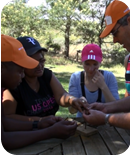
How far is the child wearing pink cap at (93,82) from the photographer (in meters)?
2.42

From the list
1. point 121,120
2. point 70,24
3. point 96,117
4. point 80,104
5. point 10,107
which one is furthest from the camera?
point 70,24

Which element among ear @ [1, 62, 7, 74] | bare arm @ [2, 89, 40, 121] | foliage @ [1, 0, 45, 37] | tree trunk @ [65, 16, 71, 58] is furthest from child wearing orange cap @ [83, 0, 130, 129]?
tree trunk @ [65, 16, 71, 58]

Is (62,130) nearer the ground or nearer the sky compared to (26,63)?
nearer the ground

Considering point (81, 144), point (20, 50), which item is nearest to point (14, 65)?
point (20, 50)

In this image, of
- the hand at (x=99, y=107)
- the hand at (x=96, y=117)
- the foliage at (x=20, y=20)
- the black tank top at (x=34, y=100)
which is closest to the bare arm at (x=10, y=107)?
the black tank top at (x=34, y=100)

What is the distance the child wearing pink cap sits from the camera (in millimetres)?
2424

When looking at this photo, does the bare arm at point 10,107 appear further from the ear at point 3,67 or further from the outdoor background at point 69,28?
the outdoor background at point 69,28

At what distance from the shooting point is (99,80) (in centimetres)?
242

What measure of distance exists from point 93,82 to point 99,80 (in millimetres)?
105

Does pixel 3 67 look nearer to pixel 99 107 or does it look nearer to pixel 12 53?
pixel 12 53

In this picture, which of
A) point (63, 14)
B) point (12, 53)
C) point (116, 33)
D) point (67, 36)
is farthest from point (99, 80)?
point (67, 36)

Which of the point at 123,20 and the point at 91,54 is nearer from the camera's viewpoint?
the point at 123,20

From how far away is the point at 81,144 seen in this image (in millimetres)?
1581

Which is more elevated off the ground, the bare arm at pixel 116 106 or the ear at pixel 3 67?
the ear at pixel 3 67
